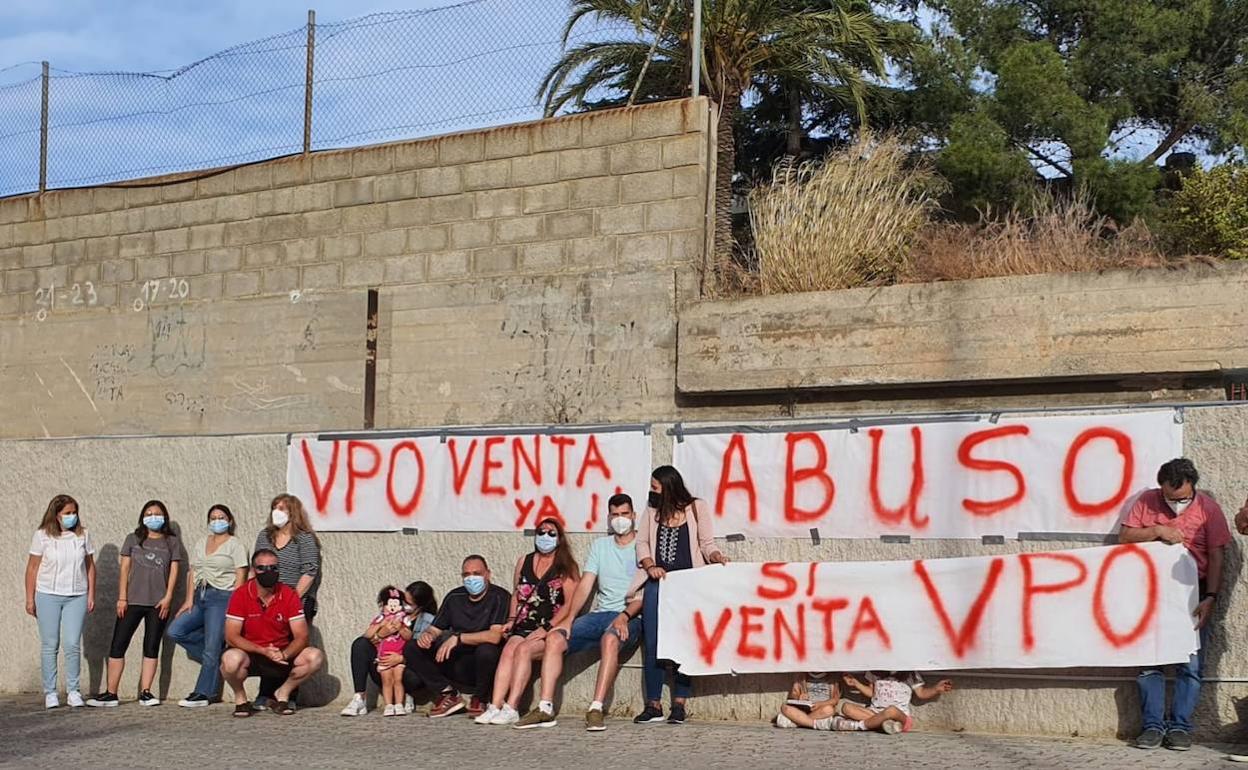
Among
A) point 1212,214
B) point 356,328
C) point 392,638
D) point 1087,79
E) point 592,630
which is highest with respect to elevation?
point 1087,79

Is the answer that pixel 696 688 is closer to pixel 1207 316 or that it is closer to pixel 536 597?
pixel 536 597

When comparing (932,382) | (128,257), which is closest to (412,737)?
(932,382)

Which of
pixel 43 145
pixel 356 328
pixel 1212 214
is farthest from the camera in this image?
pixel 43 145

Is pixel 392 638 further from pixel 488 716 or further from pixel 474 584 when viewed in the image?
pixel 488 716

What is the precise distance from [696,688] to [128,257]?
7.55 meters

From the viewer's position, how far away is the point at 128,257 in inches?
543

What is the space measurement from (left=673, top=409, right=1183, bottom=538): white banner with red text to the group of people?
26 centimetres

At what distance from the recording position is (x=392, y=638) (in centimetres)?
966

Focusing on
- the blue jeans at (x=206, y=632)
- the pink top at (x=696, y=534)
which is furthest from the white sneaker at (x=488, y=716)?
the blue jeans at (x=206, y=632)

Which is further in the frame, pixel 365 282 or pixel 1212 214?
pixel 1212 214

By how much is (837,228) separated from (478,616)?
410 cm

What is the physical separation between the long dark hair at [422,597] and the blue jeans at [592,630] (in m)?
1.17

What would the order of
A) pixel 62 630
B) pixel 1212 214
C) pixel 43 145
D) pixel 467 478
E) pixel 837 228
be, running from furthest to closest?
pixel 43 145 → pixel 1212 214 → pixel 837 228 → pixel 62 630 → pixel 467 478

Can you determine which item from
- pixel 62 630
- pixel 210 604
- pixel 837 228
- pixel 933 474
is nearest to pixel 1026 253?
pixel 837 228
